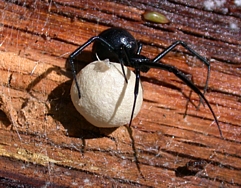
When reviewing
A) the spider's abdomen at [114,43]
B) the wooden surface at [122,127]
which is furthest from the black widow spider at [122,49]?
the wooden surface at [122,127]

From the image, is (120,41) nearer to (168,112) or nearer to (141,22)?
(141,22)

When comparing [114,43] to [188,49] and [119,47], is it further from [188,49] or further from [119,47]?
[188,49]

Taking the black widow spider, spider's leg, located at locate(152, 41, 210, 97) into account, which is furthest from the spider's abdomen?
spider's leg, located at locate(152, 41, 210, 97)

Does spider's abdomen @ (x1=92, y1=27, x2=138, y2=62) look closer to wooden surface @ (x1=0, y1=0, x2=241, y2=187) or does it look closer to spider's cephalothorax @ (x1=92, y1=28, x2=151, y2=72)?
spider's cephalothorax @ (x1=92, y1=28, x2=151, y2=72)

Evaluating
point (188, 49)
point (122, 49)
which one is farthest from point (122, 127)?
point (188, 49)

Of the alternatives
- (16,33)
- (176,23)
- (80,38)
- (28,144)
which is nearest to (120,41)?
(80,38)

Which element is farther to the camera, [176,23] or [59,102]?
[176,23]

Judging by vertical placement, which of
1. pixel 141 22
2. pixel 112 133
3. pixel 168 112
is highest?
pixel 141 22
